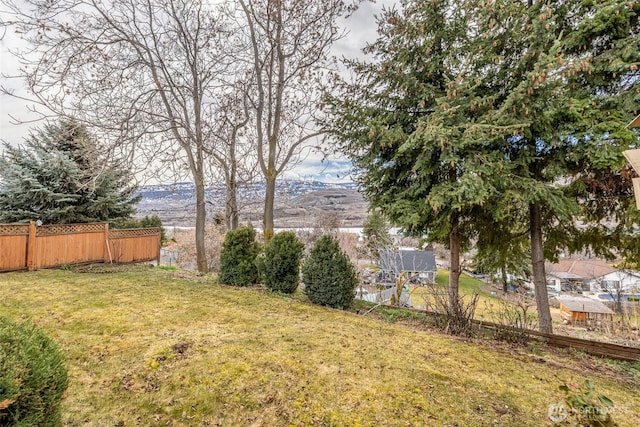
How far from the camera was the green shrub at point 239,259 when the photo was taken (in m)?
7.16

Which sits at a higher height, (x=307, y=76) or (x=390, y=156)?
(x=307, y=76)

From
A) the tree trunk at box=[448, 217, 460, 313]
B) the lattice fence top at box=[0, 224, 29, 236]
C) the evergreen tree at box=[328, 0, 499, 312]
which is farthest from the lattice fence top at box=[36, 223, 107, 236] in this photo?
the tree trunk at box=[448, 217, 460, 313]

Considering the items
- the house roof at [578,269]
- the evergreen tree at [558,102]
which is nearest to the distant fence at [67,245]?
the evergreen tree at [558,102]

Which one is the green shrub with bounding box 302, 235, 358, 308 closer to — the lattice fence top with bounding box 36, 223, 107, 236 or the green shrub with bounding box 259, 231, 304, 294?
the green shrub with bounding box 259, 231, 304, 294

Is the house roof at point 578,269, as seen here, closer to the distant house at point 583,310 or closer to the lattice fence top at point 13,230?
the distant house at point 583,310

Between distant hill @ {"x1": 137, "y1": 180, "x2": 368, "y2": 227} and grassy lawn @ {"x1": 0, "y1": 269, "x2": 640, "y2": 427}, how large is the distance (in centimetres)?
401

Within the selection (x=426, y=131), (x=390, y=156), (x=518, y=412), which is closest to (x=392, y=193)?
(x=390, y=156)

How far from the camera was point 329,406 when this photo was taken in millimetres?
2383

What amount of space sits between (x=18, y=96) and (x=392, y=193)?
733 centimetres

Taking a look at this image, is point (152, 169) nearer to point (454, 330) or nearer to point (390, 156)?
point (390, 156)

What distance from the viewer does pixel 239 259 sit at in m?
7.26

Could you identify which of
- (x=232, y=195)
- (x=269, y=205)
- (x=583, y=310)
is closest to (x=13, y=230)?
(x=232, y=195)


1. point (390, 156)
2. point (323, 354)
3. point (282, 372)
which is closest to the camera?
point (282, 372)

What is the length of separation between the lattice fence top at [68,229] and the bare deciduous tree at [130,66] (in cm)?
345
